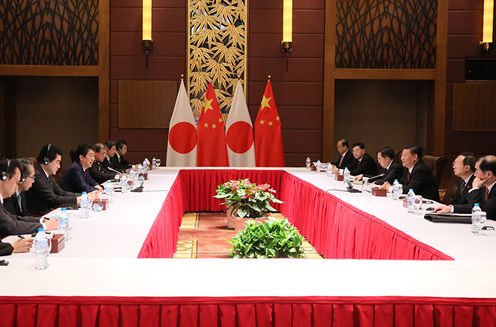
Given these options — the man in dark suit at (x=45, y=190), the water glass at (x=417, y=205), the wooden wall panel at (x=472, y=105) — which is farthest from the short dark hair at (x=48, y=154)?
the wooden wall panel at (x=472, y=105)

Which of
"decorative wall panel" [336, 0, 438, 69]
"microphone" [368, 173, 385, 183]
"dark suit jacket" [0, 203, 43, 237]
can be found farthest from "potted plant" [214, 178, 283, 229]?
"decorative wall panel" [336, 0, 438, 69]

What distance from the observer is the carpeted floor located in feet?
18.1

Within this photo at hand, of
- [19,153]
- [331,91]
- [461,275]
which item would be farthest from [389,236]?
[19,153]

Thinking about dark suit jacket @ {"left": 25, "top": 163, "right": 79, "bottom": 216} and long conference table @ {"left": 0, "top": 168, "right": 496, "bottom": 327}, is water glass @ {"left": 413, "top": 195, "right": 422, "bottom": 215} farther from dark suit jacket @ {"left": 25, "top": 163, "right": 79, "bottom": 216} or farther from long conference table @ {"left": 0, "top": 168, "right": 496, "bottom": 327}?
dark suit jacket @ {"left": 25, "top": 163, "right": 79, "bottom": 216}

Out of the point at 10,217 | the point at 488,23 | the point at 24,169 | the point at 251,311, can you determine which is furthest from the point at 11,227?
the point at 488,23

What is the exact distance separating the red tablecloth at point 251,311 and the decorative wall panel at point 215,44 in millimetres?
8210

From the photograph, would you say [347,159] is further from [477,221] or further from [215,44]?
[477,221]

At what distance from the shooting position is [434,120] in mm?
10227

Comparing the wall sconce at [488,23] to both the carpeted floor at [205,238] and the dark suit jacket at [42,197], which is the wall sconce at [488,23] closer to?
the carpeted floor at [205,238]

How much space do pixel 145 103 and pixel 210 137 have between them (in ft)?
4.65

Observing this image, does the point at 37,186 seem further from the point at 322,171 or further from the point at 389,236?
the point at 322,171

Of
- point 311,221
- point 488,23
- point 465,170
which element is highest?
point 488,23

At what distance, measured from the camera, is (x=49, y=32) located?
10.0 metres

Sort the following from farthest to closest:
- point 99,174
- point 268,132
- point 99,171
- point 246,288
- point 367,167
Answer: point 268,132 → point 367,167 → point 99,171 → point 99,174 → point 246,288
